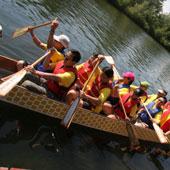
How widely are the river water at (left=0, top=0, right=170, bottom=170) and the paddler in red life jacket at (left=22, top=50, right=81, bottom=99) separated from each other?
82 centimetres

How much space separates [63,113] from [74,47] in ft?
30.9

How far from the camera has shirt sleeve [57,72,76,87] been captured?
299 inches

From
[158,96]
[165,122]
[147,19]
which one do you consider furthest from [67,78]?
[147,19]

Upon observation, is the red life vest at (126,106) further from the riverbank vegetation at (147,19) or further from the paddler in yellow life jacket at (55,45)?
the riverbank vegetation at (147,19)

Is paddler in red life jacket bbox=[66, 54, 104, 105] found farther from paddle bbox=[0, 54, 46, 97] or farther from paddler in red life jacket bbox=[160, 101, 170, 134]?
paddler in red life jacket bbox=[160, 101, 170, 134]

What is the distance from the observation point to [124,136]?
32.4ft

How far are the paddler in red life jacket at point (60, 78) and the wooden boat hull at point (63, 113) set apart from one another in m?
0.23

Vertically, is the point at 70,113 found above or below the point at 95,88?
below

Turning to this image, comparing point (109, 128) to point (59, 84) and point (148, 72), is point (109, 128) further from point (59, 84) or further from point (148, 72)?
point (148, 72)

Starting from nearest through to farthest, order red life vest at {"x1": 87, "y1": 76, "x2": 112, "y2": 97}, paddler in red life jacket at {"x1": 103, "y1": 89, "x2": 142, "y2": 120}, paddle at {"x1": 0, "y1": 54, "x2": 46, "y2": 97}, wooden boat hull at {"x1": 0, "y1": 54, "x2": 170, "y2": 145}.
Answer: paddle at {"x1": 0, "y1": 54, "x2": 46, "y2": 97}, wooden boat hull at {"x1": 0, "y1": 54, "x2": 170, "y2": 145}, red life vest at {"x1": 87, "y1": 76, "x2": 112, "y2": 97}, paddler in red life jacket at {"x1": 103, "y1": 89, "x2": 142, "y2": 120}

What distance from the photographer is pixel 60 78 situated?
299 inches

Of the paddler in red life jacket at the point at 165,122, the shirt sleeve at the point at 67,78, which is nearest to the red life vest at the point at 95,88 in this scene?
the shirt sleeve at the point at 67,78

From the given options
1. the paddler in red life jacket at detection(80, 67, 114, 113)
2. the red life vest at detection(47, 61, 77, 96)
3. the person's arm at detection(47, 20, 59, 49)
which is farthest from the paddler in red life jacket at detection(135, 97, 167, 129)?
the person's arm at detection(47, 20, 59, 49)

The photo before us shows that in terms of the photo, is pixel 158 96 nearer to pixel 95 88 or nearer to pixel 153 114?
pixel 153 114
